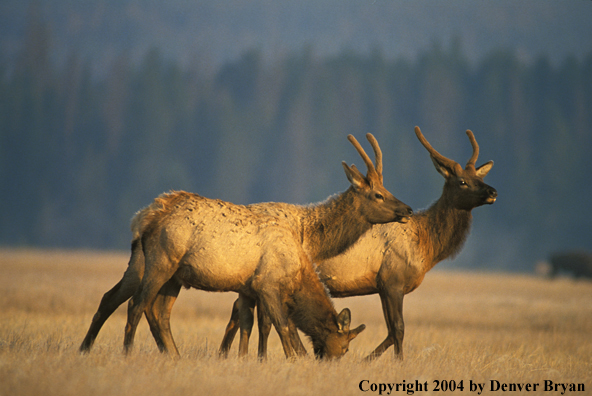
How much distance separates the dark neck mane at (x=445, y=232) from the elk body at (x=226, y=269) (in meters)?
1.08

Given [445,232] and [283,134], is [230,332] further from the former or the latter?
[283,134]

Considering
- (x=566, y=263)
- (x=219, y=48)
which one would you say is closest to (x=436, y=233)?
(x=566, y=263)

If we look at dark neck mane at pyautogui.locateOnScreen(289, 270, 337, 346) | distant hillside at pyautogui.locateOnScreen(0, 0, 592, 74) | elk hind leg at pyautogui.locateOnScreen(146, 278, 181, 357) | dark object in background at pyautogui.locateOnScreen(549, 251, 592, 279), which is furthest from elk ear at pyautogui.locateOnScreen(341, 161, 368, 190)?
distant hillside at pyautogui.locateOnScreen(0, 0, 592, 74)

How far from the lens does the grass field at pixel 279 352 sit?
241 inches

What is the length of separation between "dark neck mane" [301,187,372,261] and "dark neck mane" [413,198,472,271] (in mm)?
1161

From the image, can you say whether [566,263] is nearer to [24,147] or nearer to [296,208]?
[296,208]

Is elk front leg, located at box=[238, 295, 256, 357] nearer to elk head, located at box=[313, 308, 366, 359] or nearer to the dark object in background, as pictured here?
elk head, located at box=[313, 308, 366, 359]

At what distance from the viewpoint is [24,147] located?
7150 cm

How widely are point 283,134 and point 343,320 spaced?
6531cm

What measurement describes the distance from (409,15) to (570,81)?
3957 centimetres

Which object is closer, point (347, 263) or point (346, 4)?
point (347, 263)

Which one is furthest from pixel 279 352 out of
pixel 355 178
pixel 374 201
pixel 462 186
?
pixel 462 186

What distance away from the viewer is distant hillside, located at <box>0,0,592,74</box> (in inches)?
3693

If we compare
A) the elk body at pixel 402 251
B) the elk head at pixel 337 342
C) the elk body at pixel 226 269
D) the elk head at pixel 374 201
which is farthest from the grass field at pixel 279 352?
the elk head at pixel 374 201
